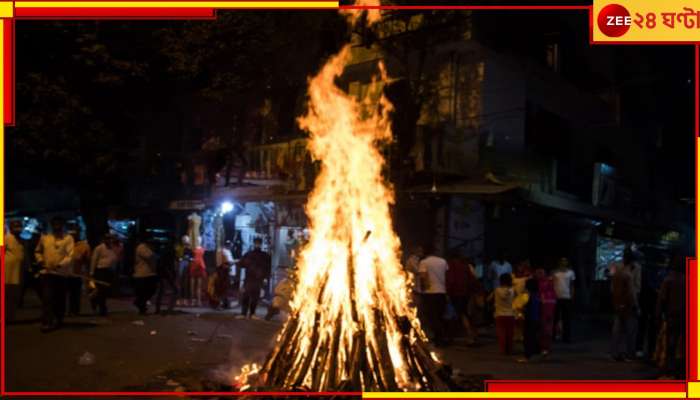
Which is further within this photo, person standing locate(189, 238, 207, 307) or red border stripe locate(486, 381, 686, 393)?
person standing locate(189, 238, 207, 307)

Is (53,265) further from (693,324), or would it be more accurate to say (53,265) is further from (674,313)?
(674,313)

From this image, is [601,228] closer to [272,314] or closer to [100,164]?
[272,314]

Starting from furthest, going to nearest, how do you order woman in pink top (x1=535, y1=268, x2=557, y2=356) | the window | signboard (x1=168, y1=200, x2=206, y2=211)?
the window, signboard (x1=168, y1=200, x2=206, y2=211), woman in pink top (x1=535, y1=268, x2=557, y2=356)

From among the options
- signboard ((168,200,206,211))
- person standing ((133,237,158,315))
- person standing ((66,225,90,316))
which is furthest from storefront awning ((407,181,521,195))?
person standing ((66,225,90,316))

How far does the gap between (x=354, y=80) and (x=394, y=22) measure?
220cm

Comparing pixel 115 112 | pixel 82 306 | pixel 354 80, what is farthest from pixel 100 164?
pixel 354 80

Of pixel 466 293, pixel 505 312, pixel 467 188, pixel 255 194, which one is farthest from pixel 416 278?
pixel 255 194

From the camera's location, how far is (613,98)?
21.4 m

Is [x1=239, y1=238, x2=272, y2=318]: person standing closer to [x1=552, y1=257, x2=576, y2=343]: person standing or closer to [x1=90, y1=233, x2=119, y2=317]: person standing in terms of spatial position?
[x1=90, y1=233, x2=119, y2=317]: person standing

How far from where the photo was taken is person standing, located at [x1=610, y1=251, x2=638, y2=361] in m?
10.4

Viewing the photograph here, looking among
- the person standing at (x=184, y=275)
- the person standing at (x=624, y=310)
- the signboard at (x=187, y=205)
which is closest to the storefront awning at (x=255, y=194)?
the signboard at (x=187, y=205)

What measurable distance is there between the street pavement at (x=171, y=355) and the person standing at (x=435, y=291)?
0.40m

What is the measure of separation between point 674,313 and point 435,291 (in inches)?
143

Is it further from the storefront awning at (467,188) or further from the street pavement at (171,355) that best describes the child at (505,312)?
the storefront awning at (467,188)
